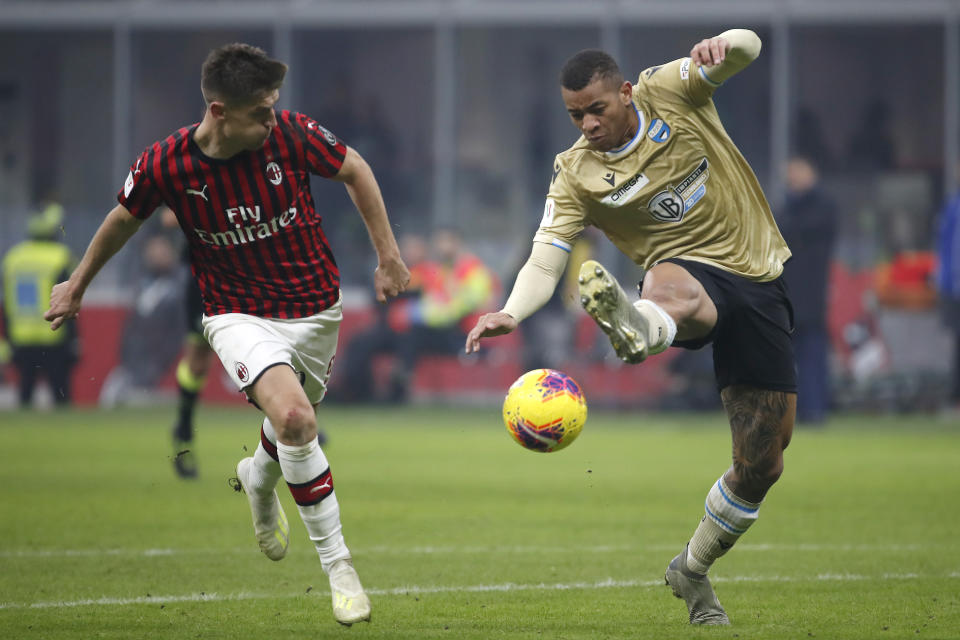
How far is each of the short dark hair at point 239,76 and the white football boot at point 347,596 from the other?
1.83 metres

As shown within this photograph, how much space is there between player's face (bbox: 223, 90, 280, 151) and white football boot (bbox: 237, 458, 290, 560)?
166cm

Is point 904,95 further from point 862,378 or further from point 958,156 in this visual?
point 862,378

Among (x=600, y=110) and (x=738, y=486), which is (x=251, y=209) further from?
(x=738, y=486)

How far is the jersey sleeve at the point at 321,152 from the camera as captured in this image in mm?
6227

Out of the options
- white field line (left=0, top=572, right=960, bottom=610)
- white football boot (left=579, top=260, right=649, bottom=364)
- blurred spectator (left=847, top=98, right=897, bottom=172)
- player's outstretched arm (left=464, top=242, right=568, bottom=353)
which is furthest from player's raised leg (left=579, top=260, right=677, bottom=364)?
blurred spectator (left=847, top=98, right=897, bottom=172)

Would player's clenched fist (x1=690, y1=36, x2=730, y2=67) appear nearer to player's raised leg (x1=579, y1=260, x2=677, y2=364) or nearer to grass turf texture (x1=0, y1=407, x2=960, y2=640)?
player's raised leg (x1=579, y1=260, x2=677, y2=364)

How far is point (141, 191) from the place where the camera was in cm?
612

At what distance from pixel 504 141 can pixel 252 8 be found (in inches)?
177

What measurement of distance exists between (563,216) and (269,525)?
1.94 metres

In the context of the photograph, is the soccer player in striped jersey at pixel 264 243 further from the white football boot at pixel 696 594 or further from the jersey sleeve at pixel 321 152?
the white football boot at pixel 696 594

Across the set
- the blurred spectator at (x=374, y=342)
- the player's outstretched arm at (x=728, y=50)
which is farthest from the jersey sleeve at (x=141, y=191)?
the blurred spectator at (x=374, y=342)

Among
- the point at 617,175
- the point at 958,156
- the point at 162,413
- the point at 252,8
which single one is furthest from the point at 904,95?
the point at 617,175

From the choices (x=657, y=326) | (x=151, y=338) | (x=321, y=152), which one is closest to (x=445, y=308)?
(x=151, y=338)

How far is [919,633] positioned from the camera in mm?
5668
